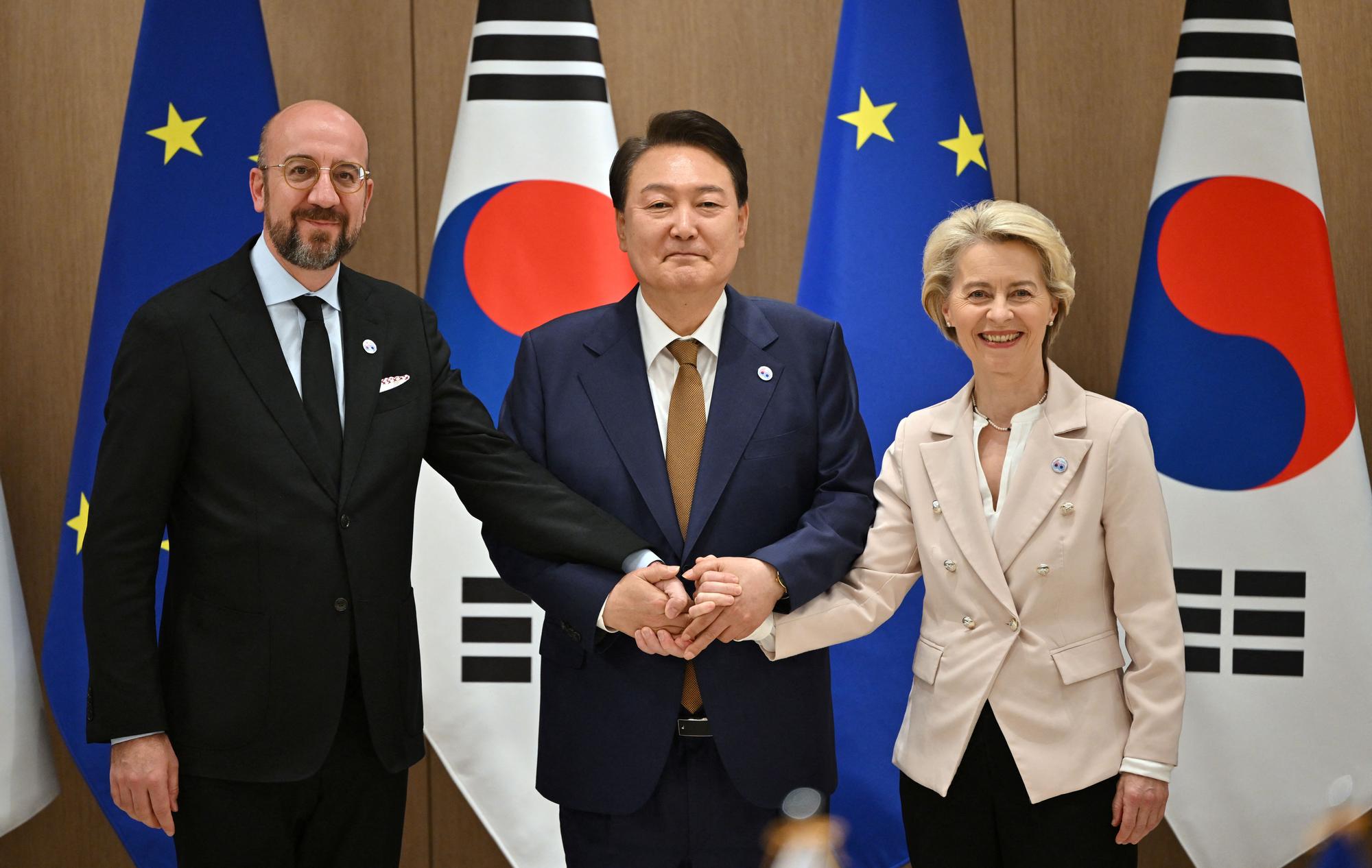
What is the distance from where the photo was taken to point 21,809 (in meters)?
2.60

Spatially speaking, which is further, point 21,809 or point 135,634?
point 21,809

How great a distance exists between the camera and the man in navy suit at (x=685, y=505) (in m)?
1.78

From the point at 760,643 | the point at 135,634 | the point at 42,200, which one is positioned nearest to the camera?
the point at 135,634

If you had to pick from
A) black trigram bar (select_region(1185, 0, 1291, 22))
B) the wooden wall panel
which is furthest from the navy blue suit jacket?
the wooden wall panel

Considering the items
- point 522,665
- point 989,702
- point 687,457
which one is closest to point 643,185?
point 687,457

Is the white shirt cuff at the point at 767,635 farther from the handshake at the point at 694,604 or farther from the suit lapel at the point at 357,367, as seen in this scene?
the suit lapel at the point at 357,367

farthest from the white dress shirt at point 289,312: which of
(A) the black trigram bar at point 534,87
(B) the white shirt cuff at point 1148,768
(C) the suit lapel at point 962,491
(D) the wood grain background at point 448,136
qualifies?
(B) the white shirt cuff at point 1148,768

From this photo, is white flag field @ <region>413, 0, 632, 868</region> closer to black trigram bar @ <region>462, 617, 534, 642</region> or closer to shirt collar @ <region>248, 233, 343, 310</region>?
black trigram bar @ <region>462, 617, 534, 642</region>

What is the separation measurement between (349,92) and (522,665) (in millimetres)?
1701

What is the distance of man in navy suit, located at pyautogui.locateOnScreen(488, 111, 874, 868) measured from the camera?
1.78 metres

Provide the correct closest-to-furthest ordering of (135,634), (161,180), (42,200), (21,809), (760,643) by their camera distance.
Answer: (135,634) < (760,643) < (21,809) < (161,180) < (42,200)

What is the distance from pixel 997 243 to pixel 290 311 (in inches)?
47.9

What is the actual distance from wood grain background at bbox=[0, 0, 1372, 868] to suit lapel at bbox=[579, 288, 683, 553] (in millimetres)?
1294

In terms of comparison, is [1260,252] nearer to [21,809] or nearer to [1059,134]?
[1059,134]
